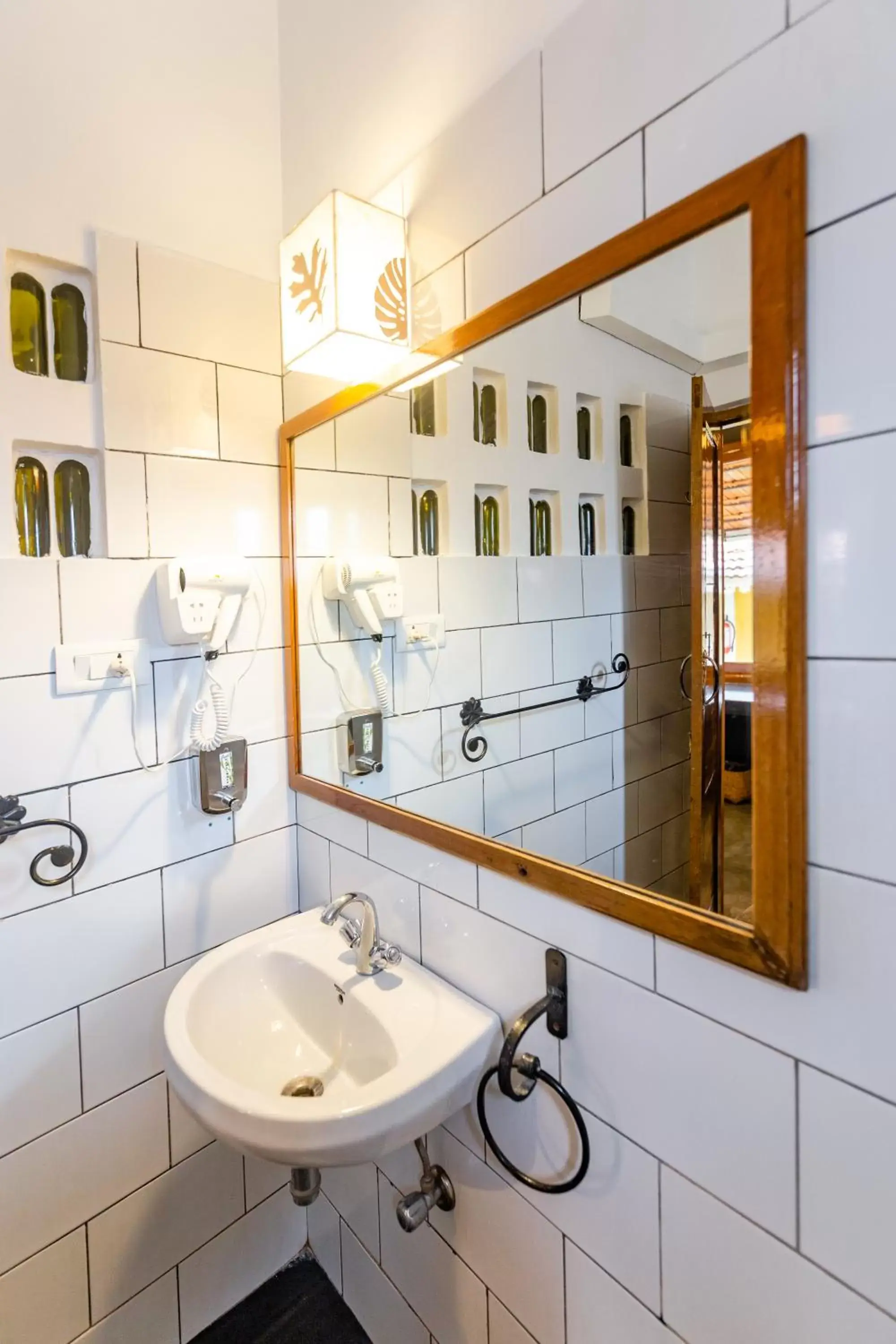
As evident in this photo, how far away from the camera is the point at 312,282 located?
1.01 meters

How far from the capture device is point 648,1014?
73 cm

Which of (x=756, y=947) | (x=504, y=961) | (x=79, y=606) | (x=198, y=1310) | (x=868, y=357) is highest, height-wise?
(x=868, y=357)

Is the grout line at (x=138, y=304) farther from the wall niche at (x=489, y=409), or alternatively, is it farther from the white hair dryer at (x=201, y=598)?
the wall niche at (x=489, y=409)

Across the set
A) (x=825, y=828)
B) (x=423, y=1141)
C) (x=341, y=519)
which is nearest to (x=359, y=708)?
(x=341, y=519)

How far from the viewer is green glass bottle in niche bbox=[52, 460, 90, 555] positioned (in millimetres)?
1106

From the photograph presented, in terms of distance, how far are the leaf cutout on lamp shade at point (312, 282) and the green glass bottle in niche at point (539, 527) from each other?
1.47ft

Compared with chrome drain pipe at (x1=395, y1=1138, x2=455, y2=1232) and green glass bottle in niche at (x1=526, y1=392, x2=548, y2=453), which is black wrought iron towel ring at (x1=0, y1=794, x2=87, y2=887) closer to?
chrome drain pipe at (x1=395, y1=1138, x2=455, y2=1232)

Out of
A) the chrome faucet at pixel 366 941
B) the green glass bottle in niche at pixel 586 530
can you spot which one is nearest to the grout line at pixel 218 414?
the green glass bottle in niche at pixel 586 530

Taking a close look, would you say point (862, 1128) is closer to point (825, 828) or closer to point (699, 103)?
point (825, 828)

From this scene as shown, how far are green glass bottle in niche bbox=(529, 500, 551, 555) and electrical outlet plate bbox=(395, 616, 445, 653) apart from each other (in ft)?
0.74

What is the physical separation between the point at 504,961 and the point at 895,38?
3.47 feet

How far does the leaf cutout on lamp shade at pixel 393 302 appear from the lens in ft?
3.24

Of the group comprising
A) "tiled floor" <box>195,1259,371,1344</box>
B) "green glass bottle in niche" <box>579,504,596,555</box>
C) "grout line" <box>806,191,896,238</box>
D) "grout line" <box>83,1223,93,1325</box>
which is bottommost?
"tiled floor" <box>195,1259,371,1344</box>

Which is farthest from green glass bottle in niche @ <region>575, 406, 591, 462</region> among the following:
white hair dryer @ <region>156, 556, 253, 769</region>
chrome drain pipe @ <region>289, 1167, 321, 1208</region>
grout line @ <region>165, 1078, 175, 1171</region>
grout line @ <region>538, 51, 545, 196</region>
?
grout line @ <region>165, 1078, 175, 1171</region>
